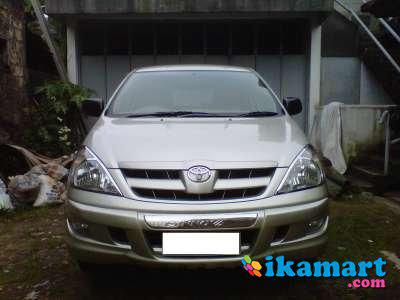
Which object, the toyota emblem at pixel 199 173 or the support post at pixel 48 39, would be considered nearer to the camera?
the toyota emblem at pixel 199 173

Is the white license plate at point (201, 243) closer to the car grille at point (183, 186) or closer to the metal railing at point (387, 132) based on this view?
the car grille at point (183, 186)

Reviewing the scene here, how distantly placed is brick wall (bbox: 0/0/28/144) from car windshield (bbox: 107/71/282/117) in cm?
329

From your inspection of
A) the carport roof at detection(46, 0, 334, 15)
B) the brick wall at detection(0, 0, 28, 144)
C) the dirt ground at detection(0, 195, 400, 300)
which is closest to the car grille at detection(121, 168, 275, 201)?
the dirt ground at detection(0, 195, 400, 300)

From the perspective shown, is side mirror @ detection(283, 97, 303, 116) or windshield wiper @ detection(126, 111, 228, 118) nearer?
windshield wiper @ detection(126, 111, 228, 118)

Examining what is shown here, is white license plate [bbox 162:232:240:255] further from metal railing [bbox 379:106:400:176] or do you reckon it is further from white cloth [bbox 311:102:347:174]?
white cloth [bbox 311:102:347:174]

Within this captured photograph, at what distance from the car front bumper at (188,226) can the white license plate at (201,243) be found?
0.10 ft

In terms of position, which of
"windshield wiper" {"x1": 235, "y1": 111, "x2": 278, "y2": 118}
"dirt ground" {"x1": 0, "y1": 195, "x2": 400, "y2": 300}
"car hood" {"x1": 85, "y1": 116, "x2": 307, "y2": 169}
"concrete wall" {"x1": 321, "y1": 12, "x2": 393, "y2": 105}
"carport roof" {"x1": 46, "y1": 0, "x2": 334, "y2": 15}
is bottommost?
"dirt ground" {"x1": 0, "y1": 195, "x2": 400, "y2": 300}

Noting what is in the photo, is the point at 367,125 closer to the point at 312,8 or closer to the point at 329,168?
the point at 329,168

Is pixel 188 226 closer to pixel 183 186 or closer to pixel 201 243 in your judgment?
pixel 201 243

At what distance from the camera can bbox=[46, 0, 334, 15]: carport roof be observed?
7098 millimetres

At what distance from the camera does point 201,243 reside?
223 cm

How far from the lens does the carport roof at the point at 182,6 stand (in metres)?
7.10

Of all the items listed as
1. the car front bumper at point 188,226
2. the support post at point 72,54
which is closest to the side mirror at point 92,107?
the car front bumper at point 188,226

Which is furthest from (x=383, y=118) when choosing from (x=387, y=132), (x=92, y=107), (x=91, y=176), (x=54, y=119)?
(x=54, y=119)
